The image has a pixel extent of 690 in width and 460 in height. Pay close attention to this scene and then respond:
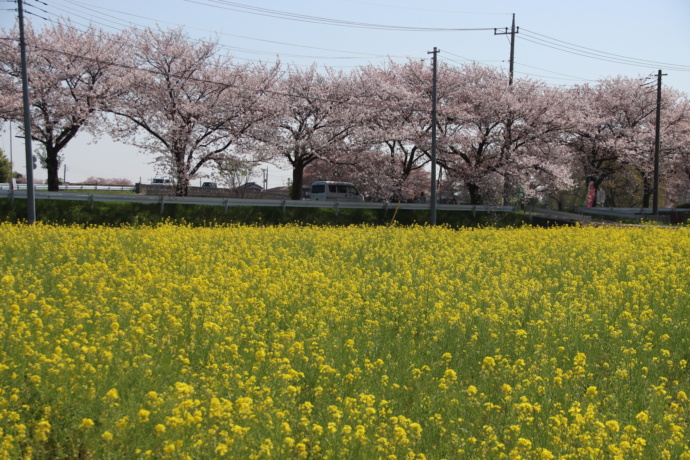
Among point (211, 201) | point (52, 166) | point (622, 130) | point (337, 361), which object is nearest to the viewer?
point (337, 361)

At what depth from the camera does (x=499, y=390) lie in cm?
578

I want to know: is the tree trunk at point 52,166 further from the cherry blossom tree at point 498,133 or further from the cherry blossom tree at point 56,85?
the cherry blossom tree at point 498,133

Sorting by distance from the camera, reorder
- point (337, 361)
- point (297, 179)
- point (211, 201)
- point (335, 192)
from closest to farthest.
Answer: point (337, 361), point (211, 201), point (297, 179), point (335, 192)

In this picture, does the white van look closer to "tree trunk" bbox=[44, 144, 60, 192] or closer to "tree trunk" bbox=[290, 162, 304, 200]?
"tree trunk" bbox=[290, 162, 304, 200]

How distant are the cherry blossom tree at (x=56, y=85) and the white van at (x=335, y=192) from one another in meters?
14.3

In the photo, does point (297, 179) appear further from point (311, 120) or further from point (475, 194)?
point (475, 194)

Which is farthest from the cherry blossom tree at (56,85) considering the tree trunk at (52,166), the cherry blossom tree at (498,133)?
the cherry blossom tree at (498,133)

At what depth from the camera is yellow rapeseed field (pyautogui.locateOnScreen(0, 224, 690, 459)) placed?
4367 millimetres

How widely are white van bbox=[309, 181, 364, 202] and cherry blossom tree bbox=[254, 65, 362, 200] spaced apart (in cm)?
249

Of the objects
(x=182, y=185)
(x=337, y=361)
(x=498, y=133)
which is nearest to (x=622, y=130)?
(x=498, y=133)

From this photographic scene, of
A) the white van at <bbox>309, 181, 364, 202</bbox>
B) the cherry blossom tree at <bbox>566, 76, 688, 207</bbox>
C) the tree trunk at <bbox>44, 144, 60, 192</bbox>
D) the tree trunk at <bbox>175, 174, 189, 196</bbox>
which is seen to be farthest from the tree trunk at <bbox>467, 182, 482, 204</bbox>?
the tree trunk at <bbox>44, 144, 60, 192</bbox>

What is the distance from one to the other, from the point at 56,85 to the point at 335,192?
685 inches

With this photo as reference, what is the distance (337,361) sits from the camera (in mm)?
6180

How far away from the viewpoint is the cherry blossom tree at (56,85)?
1236 inches
